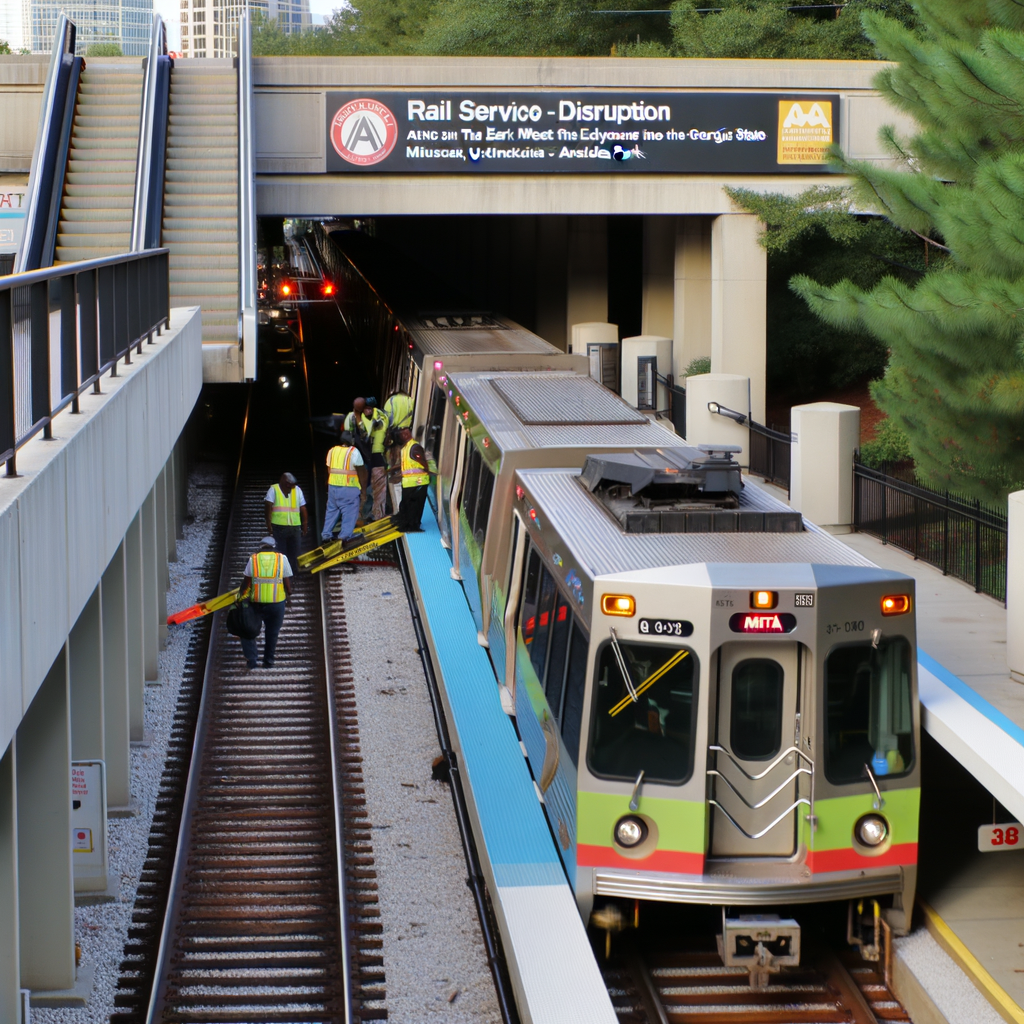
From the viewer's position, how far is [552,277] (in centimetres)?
3678

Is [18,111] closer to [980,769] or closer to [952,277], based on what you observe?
[952,277]

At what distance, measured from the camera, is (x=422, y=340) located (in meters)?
19.8

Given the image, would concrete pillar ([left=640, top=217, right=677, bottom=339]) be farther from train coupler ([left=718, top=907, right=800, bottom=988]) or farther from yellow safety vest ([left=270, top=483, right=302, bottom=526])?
train coupler ([left=718, top=907, right=800, bottom=988])

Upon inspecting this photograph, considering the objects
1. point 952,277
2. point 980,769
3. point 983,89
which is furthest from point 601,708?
point 983,89

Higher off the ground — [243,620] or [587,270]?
[587,270]

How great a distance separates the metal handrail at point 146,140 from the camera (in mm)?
19984

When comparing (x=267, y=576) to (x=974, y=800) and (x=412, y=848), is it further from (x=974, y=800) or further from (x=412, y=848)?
(x=974, y=800)

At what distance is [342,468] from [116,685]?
6.74 metres

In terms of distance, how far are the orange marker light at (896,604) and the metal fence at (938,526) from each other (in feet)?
17.6

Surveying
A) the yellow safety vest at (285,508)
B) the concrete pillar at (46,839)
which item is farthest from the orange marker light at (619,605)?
the yellow safety vest at (285,508)

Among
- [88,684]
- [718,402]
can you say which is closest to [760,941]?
[88,684]

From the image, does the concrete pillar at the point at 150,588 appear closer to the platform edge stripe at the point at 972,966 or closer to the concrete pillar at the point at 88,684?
the concrete pillar at the point at 88,684

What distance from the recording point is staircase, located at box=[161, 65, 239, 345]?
2053 centimetres

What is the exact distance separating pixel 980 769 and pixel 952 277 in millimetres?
6669
